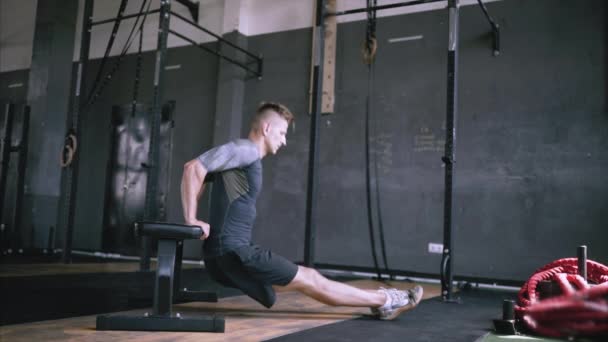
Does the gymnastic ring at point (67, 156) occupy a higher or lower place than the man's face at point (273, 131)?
higher

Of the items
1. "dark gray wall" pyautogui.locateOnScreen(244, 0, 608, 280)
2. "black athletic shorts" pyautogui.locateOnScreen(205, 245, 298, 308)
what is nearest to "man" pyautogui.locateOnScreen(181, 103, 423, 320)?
"black athletic shorts" pyautogui.locateOnScreen(205, 245, 298, 308)

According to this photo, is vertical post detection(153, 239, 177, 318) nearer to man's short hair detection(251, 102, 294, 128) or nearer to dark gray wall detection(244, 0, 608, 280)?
man's short hair detection(251, 102, 294, 128)

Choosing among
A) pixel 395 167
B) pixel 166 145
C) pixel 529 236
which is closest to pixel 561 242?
pixel 529 236

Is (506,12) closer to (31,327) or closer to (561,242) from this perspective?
(561,242)

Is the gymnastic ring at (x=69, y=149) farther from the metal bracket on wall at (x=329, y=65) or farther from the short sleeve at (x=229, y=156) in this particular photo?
the short sleeve at (x=229, y=156)

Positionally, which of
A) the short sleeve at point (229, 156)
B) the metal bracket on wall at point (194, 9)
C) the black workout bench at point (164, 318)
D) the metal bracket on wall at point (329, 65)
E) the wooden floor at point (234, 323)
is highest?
the metal bracket on wall at point (194, 9)

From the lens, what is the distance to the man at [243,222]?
2.26m

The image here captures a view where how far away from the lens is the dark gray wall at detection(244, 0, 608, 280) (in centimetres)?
457

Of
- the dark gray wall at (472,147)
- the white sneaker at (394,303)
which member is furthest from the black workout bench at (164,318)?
the dark gray wall at (472,147)

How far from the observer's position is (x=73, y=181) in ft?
18.3

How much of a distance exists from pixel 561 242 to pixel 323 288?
9.87 feet

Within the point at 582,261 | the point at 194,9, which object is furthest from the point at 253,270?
the point at 194,9

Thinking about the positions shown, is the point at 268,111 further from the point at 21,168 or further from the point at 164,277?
the point at 21,168

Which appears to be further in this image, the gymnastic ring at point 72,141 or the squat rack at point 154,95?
the gymnastic ring at point 72,141
